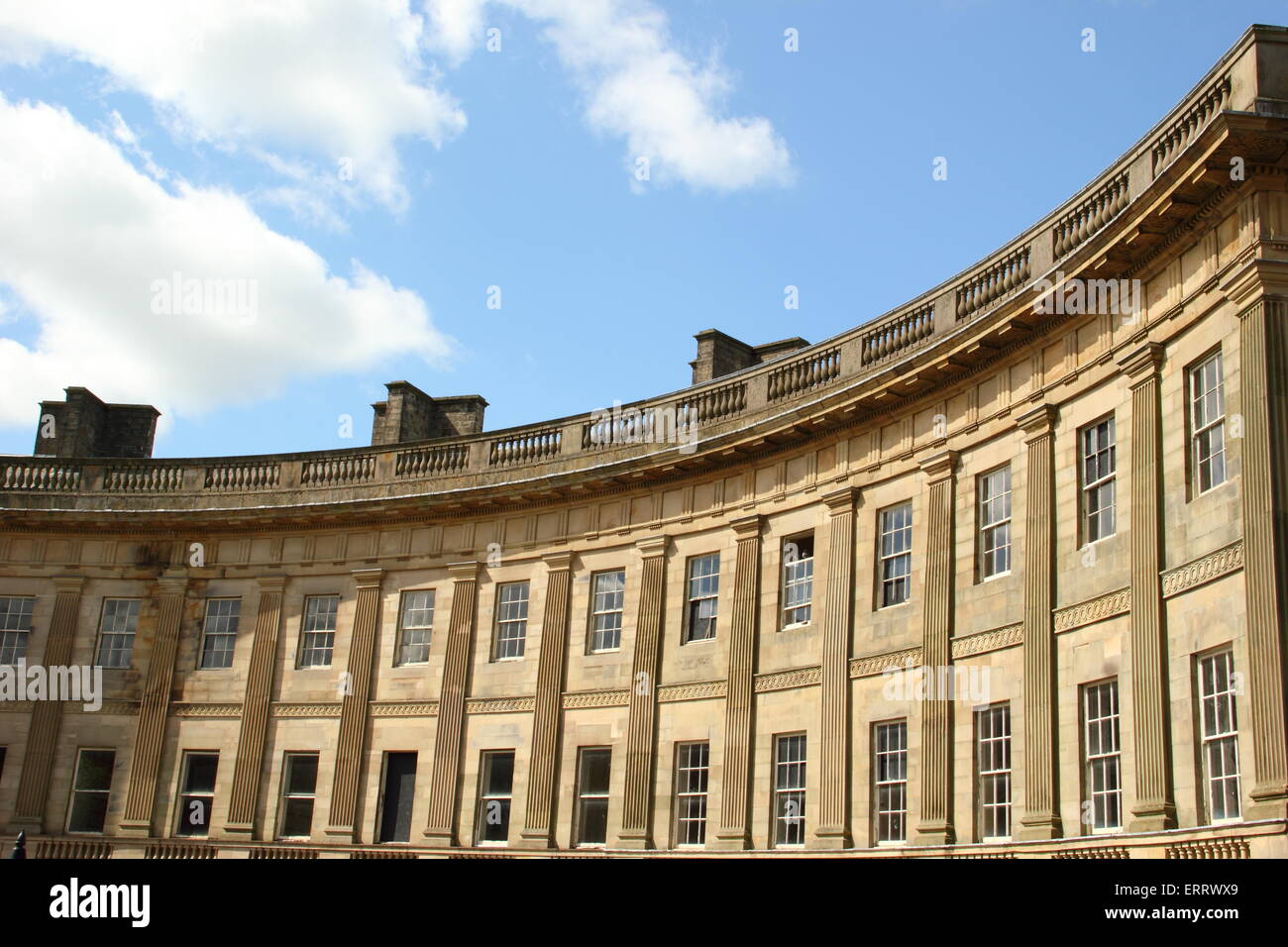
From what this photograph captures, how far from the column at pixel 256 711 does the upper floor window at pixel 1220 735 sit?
796 inches

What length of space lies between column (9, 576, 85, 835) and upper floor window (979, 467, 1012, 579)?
21266 millimetres

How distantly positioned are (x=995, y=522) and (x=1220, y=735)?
5.71 m

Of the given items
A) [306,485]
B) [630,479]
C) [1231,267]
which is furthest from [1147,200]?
[306,485]

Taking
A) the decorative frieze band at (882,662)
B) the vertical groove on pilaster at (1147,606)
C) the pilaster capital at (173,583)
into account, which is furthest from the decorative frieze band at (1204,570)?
the pilaster capital at (173,583)

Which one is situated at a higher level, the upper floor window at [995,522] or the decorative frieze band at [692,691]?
the upper floor window at [995,522]

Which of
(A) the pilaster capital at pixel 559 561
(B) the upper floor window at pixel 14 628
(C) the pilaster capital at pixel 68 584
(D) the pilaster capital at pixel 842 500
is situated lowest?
(B) the upper floor window at pixel 14 628

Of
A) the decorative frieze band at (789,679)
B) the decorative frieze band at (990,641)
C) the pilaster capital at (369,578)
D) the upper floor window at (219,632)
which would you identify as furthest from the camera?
the upper floor window at (219,632)

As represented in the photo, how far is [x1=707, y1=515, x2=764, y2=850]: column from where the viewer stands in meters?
23.5

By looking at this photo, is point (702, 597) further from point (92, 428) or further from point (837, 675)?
point (92, 428)

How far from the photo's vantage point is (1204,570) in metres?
16.2

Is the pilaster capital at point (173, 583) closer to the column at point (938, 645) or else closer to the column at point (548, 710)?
the column at point (548, 710)

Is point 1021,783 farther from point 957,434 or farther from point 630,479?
point 630,479

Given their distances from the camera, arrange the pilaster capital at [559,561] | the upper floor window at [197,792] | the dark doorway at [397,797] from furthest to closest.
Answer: the upper floor window at [197,792], the dark doorway at [397,797], the pilaster capital at [559,561]

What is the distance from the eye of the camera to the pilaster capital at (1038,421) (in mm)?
19719
